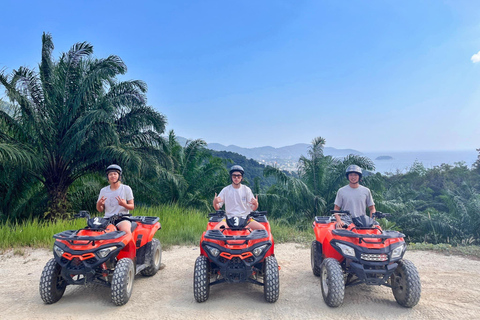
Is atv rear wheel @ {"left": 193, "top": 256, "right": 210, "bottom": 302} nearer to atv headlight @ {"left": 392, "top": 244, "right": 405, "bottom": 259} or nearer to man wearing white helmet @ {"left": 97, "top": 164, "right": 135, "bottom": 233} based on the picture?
man wearing white helmet @ {"left": 97, "top": 164, "right": 135, "bottom": 233}

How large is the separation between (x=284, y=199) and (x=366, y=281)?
9484mm

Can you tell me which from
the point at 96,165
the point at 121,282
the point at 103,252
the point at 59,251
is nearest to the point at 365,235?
the point at 121,282

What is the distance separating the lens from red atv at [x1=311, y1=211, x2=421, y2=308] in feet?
13.6

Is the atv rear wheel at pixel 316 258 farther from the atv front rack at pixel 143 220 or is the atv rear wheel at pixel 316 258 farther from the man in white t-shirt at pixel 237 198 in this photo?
the atv front rack at pixel 143 220

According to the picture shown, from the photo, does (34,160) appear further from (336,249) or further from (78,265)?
(336,249)

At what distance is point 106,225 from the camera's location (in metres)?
4.61

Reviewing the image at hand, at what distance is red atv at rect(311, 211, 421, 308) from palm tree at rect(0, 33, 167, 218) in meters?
7.73

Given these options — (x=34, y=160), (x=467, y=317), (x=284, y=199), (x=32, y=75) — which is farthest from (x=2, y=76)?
(x=467, y=317)

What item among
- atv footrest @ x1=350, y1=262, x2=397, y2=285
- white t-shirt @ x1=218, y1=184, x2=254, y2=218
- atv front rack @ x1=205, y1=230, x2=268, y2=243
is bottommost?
atv footrest @ x1=350, y1=262, x2=397, y2=285

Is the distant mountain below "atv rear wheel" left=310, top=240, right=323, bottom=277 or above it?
above

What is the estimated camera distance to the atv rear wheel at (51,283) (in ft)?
14.3

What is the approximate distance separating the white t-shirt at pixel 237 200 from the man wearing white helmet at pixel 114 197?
58.5 inches

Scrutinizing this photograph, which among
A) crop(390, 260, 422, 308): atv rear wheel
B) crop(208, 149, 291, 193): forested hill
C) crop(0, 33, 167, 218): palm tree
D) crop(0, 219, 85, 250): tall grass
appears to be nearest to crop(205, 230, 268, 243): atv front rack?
crop(390, 260, 422, 308): atv rear wheel

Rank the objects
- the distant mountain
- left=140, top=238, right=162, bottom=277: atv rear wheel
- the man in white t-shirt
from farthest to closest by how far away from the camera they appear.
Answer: the distant mountain
left=140, top=238, right=162, bottom=277: atv rear wheel
the man in white t-shirt
